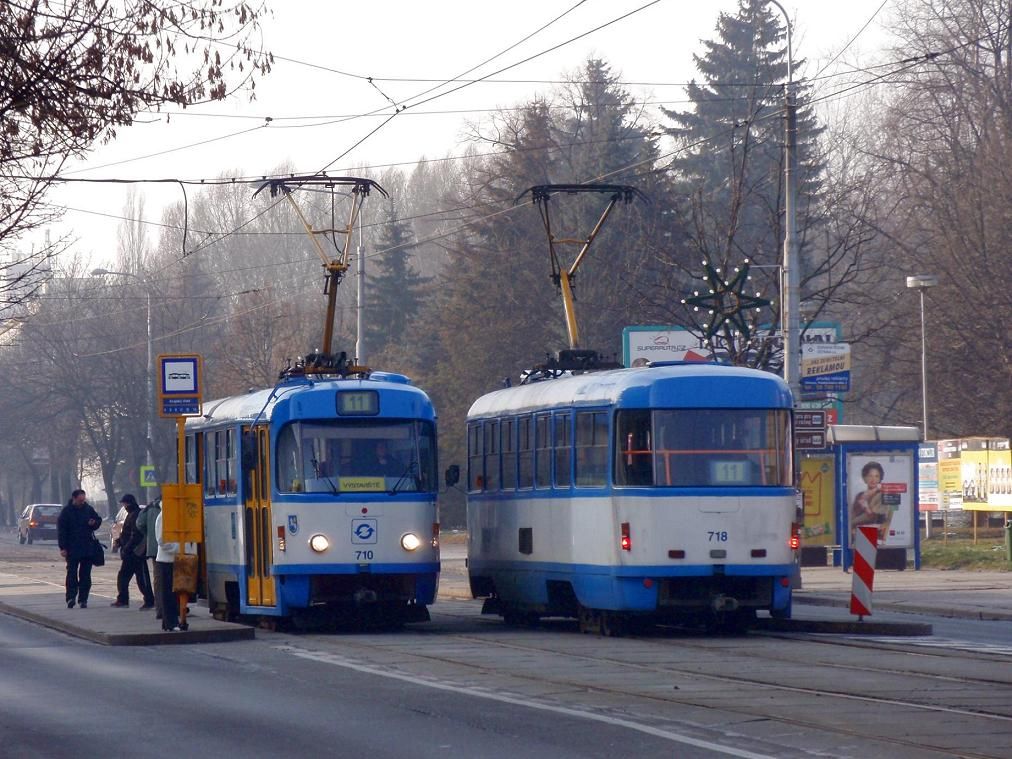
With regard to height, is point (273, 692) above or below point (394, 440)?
below

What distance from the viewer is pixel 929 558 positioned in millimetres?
32469

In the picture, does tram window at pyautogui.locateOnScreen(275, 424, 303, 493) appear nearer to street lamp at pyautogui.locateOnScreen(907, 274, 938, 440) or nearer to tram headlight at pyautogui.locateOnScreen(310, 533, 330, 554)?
tram headlight at pyautogui.locateOnScreen(310, 533, 330, 554)

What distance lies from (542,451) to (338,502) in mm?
2504

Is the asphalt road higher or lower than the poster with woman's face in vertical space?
lower

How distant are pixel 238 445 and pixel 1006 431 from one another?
27.9 metres

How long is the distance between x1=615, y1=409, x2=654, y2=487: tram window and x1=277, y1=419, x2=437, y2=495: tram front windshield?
2.59 m

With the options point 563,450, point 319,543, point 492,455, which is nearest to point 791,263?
point 492,455

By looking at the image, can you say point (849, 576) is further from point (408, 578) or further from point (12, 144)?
point (12, 144)

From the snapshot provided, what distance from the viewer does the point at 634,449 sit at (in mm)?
18109

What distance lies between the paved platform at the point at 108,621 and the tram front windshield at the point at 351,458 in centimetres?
178

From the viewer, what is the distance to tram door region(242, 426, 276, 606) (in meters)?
19.6

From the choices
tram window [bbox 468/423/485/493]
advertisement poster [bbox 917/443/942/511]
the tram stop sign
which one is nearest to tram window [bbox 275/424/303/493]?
the tram stop sign

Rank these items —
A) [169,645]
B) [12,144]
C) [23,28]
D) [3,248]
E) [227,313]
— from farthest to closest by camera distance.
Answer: [227,313], [3,248], [169,645], [12,144], [23,28]

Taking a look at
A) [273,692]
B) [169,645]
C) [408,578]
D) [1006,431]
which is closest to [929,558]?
[1006,431]
